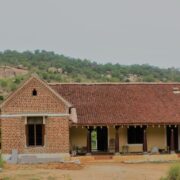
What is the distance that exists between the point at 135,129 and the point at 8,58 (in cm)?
5616

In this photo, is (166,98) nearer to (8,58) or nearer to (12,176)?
(12,176)

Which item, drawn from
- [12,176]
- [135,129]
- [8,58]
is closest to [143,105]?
[135,129]

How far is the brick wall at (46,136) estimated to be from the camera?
31281mm

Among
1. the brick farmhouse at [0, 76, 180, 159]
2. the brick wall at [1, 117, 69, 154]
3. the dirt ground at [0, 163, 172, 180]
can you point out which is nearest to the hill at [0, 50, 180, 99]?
the brick farmhouse at [0, 76, 180, 159]

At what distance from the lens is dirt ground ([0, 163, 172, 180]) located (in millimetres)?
25609

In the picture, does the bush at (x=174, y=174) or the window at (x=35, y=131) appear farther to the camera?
the window at (x=35, y=131)

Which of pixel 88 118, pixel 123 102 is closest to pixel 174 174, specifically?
pixel 88 118

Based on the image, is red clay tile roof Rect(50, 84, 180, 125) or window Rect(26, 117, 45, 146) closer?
window Rect(26, 117, 45, 146)

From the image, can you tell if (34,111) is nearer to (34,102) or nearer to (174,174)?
(34,102)

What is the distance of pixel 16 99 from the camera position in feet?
104

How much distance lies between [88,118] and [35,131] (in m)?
3.22

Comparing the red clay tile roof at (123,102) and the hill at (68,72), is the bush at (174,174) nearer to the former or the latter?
the red clay tile roof at (123,102)

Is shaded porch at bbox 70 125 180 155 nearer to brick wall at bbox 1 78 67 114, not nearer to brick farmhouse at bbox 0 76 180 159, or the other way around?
brick farmhouse at bbox 0 76 180 159


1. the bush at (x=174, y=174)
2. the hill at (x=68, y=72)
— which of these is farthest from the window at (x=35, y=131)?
the hill at (x=68, y=72)
